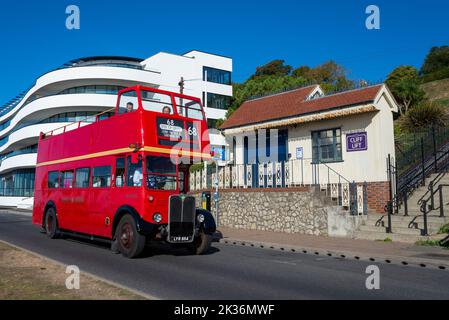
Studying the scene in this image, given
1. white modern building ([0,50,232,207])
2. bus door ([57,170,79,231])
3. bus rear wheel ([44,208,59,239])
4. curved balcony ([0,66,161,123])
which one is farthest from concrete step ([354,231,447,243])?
curved balcony ([0,66,161,123])

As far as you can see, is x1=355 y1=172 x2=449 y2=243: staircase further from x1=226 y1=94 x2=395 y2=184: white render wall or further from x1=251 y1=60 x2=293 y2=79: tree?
x1=251 y1=60 x2=293 y2=79: tree

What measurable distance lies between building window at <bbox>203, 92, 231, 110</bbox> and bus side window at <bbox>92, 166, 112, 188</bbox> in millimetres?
36418

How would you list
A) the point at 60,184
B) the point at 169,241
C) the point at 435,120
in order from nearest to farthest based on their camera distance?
1. the point at 169,241
2. the point at 60,184
3. the point at 435,120

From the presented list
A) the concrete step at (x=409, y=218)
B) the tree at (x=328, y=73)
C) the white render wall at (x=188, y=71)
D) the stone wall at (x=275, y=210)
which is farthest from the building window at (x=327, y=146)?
the tree at (x=328, y=73)

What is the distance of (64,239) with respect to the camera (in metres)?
15.0

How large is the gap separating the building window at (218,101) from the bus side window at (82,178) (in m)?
35.4

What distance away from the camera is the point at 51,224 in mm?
15219

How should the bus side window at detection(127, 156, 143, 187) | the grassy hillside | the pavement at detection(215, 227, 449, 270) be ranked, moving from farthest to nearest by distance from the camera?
the grassy hillside < the bus side window at detection(127, 156, 143, 187) < the pavement at detection(215, 227, 449, 270)

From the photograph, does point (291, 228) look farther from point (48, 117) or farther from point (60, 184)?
point (48, 117)

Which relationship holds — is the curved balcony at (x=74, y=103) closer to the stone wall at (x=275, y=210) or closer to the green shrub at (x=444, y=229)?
the stone wall at (x=275, y=210)

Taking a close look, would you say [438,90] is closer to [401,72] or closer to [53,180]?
[401,72]

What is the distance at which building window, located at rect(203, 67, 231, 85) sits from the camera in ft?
162
